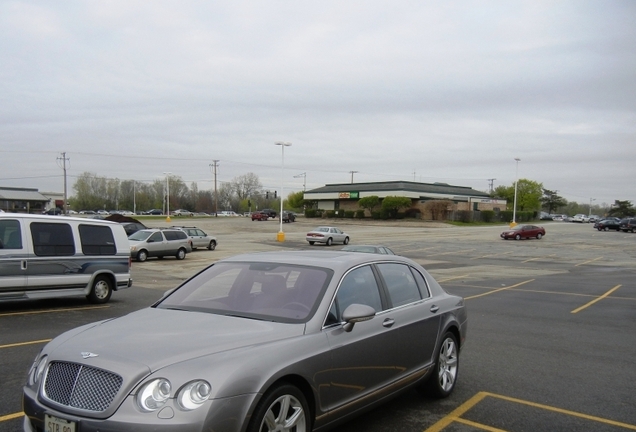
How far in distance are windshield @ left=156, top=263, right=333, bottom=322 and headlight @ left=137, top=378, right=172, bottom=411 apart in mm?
1211

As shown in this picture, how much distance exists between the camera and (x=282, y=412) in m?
3.86

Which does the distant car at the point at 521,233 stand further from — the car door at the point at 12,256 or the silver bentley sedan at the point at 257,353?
the silver bentley sedan at the point at 257,353

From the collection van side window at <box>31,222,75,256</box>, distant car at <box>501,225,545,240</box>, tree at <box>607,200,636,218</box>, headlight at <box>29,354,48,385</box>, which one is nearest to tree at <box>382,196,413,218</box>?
distant car at <box>501,225,545,240</box>

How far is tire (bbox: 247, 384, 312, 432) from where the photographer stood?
3643 mm

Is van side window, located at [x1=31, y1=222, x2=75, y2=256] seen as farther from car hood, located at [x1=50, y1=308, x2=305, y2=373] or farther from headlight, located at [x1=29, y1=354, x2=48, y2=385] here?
headlight, located at [x1=29, y1=354, x2=48, y2=385]

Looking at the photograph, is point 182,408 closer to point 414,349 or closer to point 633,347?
point 414,349

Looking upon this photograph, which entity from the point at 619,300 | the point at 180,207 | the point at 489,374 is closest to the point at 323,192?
the point at 180,207

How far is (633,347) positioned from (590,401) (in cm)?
369

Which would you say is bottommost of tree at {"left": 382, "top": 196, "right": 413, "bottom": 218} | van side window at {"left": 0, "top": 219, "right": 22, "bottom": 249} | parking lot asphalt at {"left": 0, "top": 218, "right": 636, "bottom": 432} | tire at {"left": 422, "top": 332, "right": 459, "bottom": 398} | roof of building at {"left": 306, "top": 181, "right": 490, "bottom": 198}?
parking lot asphalt at {"left": 0, "top": 218, "right": 636, "bottom": 432}

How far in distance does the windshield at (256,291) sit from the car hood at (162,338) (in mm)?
213

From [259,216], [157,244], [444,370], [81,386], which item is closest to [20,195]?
[259,216]

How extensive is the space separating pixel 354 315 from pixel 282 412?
38.2 inches

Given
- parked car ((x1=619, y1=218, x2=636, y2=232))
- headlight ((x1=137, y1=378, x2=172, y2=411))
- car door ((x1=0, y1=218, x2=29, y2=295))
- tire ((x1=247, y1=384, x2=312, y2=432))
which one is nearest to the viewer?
headlight ((x1=137, y1=378, x2=172, y2=411))

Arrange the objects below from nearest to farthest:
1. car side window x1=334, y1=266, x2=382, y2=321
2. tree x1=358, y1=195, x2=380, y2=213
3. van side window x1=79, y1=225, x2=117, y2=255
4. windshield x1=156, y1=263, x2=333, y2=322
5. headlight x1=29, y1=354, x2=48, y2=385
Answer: headlight x1=29, y1=354, x2=48, y2=385
windshield x1=156, y1=263, x2=333, y2=322
car side window x1=334, y1=266, x2=382, y2=321
van side window x1=79, y1=225, x2=117, y2=255
tree x1=358, y1=195, x2=380, y2=213
